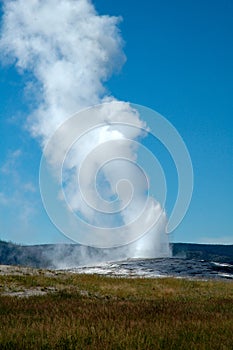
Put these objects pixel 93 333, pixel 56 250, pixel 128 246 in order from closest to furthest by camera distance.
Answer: pixel 93 333, pixel 128 246, pixel 56 250

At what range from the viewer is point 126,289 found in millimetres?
25016

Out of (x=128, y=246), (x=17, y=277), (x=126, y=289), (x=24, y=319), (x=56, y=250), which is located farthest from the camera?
(x=56, y=250)

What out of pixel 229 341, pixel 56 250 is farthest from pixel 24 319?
pixel 56 250

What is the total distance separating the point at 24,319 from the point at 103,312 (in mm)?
2251

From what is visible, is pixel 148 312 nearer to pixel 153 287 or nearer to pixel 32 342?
→ pixel 32 342

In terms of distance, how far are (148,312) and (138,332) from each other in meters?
4.21

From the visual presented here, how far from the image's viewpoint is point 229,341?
932 centimetres

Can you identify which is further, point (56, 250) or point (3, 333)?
point (56, 250)

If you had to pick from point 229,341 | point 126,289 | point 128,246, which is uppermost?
point 128,246

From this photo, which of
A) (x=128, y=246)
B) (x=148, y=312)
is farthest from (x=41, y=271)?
(x=128, y=246)

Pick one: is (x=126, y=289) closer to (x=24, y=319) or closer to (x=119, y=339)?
(x=24, y=319)

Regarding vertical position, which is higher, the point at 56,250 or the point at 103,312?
the point at 56,250

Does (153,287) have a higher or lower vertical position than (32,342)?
higher

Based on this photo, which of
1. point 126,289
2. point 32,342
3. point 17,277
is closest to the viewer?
point 32,342
